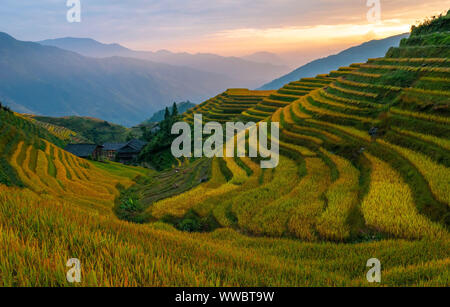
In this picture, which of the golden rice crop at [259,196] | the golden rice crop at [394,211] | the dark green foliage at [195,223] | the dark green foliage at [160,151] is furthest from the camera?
the dark green foliage at [160,151]

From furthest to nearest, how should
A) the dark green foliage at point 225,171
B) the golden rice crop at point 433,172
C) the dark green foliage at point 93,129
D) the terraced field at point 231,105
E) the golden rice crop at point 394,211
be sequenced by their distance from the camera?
1. the dark green foliage at point 93,129
2. the terraced field at point 231,105
3. the dark green foliage at point 225,171
4. the golden rice crop at point 433,172
5. the golden rice crop at point 394,211

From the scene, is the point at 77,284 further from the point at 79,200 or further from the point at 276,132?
the point at 276,132

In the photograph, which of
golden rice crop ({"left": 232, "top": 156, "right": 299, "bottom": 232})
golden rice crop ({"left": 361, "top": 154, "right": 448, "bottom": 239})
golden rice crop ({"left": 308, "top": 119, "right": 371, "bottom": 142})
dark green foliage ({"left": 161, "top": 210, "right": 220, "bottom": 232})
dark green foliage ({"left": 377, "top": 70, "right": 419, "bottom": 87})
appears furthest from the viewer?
dark green foliage ({"left": 377, "top": 70, "right": 419, "bottom": 87})

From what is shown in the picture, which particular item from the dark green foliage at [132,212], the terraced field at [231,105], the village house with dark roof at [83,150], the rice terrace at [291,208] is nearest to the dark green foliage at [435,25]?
the rice terrace at [291,208]

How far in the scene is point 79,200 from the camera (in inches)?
601

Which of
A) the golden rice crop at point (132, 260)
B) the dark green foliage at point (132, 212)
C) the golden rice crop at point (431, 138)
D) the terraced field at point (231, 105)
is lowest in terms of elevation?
the dark green foliage at point (132, 212)

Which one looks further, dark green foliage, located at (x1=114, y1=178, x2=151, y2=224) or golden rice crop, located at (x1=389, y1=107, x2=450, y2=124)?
dark green foliage, located at (x1=114, y1=178, x2=151, y2=224)

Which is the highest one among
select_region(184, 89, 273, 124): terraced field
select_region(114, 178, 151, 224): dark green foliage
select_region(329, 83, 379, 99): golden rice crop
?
select_region(184, 89, 273, 124): terraced field

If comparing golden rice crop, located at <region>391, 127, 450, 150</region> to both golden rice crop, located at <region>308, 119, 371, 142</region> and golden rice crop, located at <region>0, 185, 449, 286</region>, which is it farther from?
golden rice crop, located at <region>0, 185, 449, 286</region>

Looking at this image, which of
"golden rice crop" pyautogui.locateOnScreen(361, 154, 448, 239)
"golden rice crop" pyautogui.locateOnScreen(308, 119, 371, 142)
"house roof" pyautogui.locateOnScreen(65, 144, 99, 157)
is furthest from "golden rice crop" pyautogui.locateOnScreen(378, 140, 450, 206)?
"house roof" pyautogui.locateOnScreen(65, 144, 99, 157)

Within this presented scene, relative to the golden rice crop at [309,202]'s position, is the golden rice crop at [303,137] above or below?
above

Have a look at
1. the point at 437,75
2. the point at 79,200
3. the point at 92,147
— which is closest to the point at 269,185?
the point at 79,200

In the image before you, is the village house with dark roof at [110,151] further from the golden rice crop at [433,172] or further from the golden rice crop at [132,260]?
the golden rice crop at [132,260]
